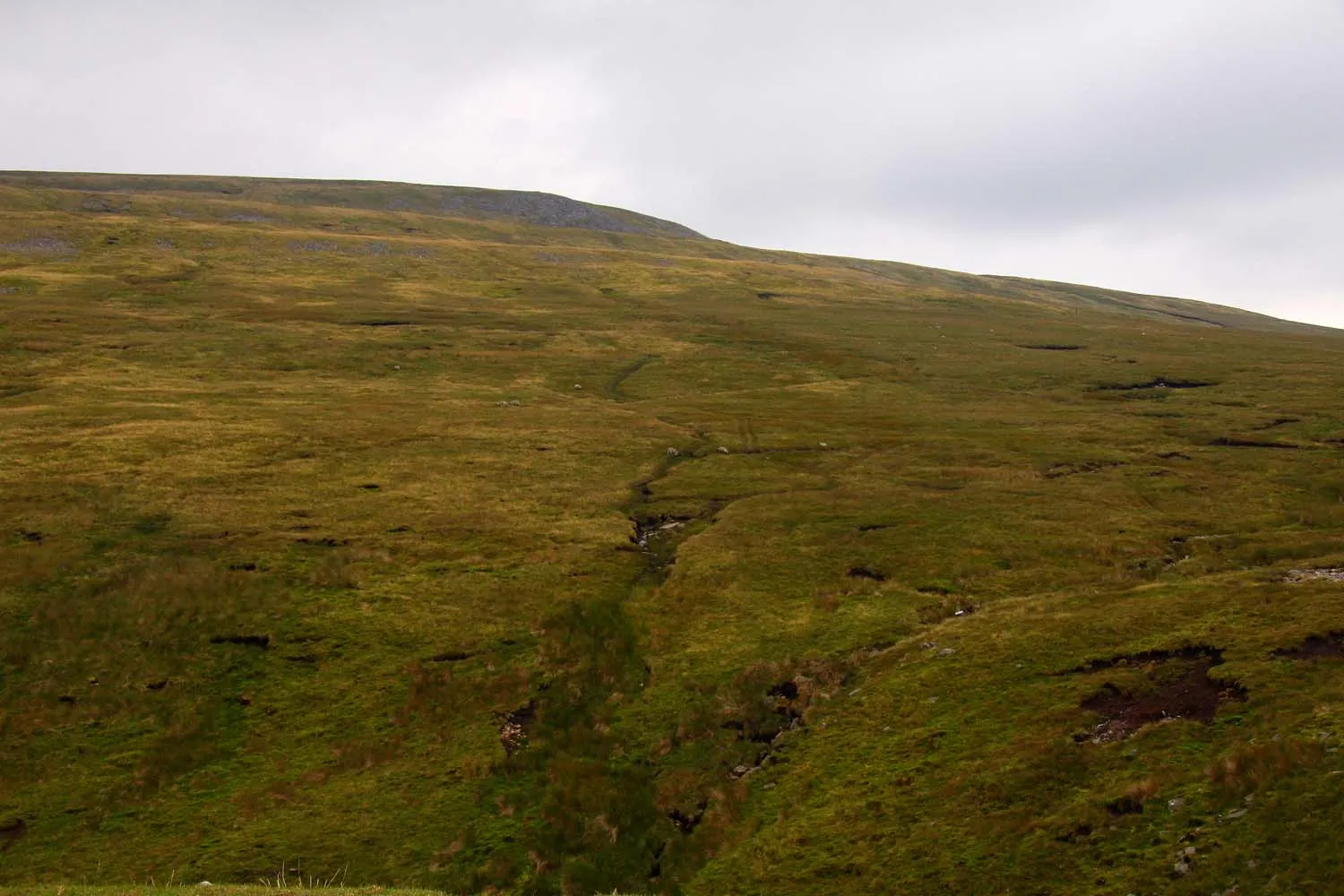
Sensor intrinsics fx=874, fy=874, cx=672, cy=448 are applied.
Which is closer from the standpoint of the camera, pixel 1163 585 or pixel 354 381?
pixel 1163 585

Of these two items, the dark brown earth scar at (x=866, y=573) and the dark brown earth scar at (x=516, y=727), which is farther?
the dark brown earth scar at (x=866, y=573)

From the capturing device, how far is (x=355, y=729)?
109 ft

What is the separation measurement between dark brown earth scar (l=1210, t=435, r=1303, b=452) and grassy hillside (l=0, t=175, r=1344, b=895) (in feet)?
2.24

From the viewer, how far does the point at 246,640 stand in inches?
1527

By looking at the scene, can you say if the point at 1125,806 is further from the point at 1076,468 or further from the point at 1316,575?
the point at 1076,468

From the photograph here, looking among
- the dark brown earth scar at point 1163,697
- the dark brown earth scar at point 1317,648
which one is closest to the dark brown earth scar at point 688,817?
the dark brown earth scar at point 1163,697

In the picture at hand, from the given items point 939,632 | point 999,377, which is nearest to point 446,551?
point 939,632

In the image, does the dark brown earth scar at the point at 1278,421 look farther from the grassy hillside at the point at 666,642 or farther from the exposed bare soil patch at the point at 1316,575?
the exposed bare soil patch at the point at 1316,575

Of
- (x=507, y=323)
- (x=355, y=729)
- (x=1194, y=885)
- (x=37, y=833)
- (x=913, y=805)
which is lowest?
(x=37, y=833)

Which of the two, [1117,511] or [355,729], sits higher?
[1117,511]

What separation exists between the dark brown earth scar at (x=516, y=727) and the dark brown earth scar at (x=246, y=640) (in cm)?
1238

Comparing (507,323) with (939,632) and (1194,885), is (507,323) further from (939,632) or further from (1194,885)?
(1194,885)

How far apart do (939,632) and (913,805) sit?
40.5 ft

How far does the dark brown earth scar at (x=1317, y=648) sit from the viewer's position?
26781 mm
